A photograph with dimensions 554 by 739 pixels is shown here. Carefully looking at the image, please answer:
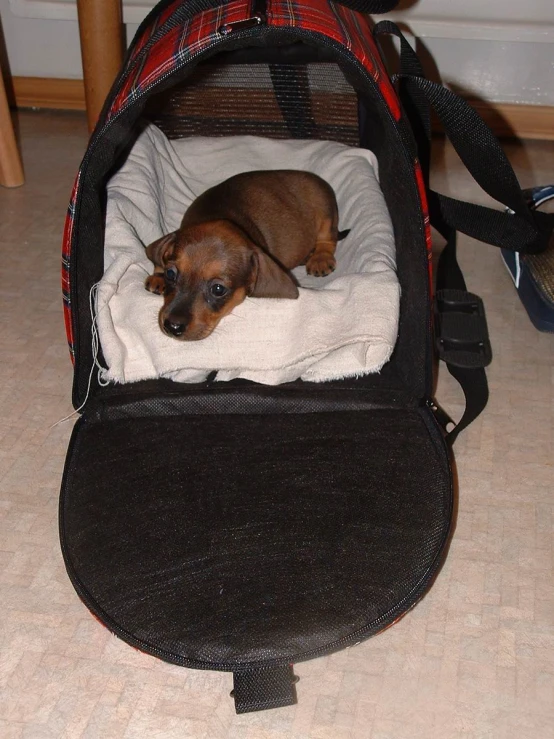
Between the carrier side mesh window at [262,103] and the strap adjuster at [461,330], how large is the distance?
0.64 metres

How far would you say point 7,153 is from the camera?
2684 millimetres

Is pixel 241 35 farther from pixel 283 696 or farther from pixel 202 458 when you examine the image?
pixel 283 696

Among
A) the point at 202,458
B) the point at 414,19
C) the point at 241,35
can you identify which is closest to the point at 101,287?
the point at 202,458

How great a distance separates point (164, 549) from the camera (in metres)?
1.43

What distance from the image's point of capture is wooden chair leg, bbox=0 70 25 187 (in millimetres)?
2639

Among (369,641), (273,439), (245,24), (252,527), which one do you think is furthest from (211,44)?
(369,641)

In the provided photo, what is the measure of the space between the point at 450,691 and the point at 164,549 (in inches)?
20.3

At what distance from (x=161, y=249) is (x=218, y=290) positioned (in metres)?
0.20

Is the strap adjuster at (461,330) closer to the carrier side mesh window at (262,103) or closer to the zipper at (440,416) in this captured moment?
the zipper at (440,416)

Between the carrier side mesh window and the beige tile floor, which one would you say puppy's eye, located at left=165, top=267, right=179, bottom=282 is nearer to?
the beige tile floor

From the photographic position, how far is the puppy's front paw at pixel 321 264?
2.15m

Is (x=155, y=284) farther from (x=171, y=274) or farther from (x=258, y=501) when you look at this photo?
(x=258, y=501)

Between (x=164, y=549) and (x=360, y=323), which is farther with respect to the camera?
(x=360, y=323)

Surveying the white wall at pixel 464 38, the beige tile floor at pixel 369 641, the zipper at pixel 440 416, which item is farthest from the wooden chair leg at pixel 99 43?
the zipper at pixel 440 416
